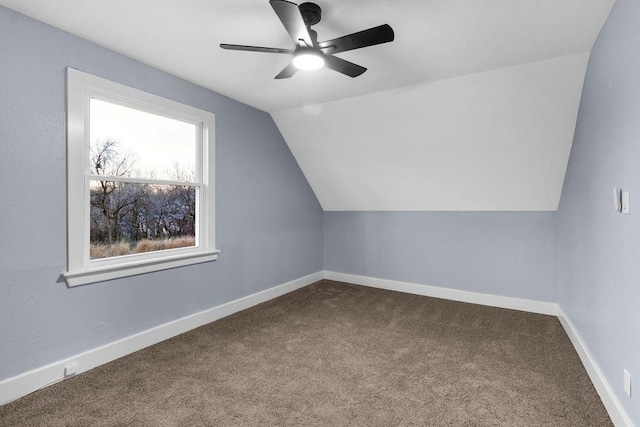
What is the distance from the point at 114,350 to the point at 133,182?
1340 mm

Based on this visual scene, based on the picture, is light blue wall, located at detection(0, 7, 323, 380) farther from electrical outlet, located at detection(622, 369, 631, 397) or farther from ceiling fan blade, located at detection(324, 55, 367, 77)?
electrical outlet, located at detection(622, 369, 631, 397)

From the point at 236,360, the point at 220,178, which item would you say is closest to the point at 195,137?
the point at 220,178

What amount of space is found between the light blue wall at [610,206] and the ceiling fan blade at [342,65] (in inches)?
54.8

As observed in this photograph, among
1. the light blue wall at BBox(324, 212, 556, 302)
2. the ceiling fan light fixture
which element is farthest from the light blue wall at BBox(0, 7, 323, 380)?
the light blue wall at BBox(324, 212, 556, 302)

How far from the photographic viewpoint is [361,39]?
189 cm

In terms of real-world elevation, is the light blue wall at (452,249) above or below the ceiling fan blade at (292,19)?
below

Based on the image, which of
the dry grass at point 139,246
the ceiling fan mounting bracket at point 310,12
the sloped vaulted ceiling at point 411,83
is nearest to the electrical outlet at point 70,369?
the dry grass at point 139,246

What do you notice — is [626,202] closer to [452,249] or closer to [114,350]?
[452,249]

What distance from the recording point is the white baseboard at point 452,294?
3.60m

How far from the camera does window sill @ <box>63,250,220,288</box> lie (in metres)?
2.33

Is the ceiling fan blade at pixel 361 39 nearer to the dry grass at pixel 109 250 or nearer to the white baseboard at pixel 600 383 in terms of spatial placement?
the dry grass at pixel 109 250

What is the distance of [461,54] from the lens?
8.14ft

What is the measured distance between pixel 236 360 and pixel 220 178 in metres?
1.79

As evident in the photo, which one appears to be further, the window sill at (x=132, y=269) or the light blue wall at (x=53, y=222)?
the window sill at (x=132, y=269)
